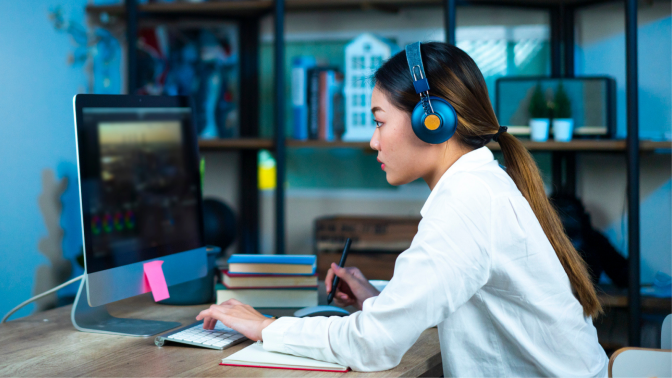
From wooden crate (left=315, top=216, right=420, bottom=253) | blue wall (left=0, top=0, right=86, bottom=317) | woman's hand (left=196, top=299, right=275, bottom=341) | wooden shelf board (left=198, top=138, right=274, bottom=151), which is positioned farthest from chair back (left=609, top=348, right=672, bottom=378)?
blue wall (left=0, top=0, right=86, bottom=317)

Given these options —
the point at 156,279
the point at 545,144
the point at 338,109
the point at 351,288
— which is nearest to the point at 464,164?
the point at 351,288

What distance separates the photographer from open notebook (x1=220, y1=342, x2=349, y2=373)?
36.5 inches

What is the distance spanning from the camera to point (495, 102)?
7.57 feet

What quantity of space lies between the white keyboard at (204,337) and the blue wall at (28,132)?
113 centimetres

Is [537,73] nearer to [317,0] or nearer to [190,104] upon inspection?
[317,0]

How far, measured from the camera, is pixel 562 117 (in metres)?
2.20

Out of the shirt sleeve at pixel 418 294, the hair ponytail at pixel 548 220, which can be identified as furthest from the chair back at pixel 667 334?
the shirt sleeve at pixel 418 294

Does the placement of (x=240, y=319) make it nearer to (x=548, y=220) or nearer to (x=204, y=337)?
(x=204, y=337)

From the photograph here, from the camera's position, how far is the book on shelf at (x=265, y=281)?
4.35 ft

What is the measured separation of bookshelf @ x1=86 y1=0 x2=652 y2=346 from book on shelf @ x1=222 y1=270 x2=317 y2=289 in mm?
967

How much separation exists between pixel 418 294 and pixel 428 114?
0.30 metres

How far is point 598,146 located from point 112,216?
1.70m

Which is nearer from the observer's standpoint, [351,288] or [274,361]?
[274,361]

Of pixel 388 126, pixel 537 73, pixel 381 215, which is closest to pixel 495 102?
pixel 537 73
